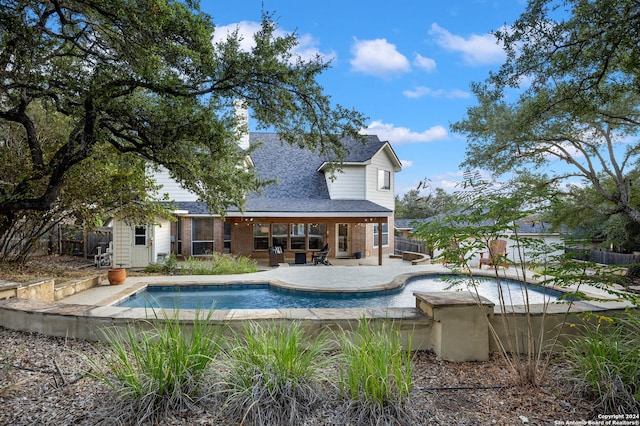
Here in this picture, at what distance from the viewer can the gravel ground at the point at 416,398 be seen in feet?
8.92

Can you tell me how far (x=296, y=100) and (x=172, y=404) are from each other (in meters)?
5.76

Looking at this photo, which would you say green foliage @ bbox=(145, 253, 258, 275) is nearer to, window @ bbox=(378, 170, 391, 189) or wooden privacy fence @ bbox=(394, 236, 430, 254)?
window @ bbox=(378, 170, 391, 189)

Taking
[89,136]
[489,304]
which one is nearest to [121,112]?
[89,136]

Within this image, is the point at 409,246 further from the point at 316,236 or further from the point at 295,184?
the point at 295,184

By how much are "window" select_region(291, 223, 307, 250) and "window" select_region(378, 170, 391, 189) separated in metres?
5.23

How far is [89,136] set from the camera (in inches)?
285

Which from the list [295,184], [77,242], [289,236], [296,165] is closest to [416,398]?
[289,236]

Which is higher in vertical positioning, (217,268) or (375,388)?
(375,388)

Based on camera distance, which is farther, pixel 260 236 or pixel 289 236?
pixel 289 236

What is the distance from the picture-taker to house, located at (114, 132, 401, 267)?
52.8ft

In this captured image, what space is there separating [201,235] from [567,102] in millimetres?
15927

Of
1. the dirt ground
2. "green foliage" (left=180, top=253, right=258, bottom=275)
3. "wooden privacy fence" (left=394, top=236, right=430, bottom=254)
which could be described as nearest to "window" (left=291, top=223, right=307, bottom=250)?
"green foliage" (left=180, top=253, right=258, bottom=275)

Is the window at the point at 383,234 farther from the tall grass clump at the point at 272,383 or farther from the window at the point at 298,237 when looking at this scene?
the tall grass clump at the point at 272,383

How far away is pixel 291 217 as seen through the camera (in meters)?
16.2
